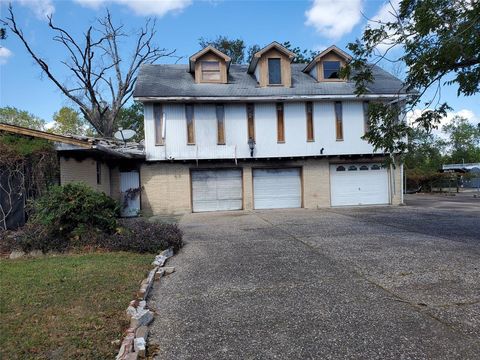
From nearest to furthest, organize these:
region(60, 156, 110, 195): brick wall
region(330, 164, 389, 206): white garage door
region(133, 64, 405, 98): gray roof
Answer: region(60, 156, 110, 195): brick wall
region(133, 64, 405, 98): gray roof
region(330, 164, 389, 206): white garage door

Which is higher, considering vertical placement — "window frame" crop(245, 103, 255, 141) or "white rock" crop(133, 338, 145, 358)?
"window frame" crop(245, 103, 255, 141)

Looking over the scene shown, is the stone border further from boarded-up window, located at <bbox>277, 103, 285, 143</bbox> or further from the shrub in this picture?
boarded-up window, located at <bbox>277, 103, 285, 143</bbox>

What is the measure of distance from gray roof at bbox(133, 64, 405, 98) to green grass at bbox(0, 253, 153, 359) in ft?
38.3

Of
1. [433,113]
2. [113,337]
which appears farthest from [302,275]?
[433,113]

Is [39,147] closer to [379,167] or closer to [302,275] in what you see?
[302,275]

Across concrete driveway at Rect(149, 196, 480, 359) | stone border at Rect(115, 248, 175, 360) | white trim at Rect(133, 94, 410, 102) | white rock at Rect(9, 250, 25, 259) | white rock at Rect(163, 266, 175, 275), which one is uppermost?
white trim at Rect(133, 94, 410, 102)

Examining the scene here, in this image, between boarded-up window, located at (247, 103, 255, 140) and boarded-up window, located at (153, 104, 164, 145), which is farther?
boarded-up window, located at (247, 103, 255, 140)

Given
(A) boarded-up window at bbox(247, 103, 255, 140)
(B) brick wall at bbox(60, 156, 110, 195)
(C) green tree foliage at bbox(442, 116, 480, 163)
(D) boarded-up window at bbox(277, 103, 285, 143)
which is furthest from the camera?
(C) green tree foliage at bbox(442, 116, 480, 163)

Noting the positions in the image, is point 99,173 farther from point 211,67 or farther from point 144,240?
point 144,240

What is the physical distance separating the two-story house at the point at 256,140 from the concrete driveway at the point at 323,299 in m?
8.86

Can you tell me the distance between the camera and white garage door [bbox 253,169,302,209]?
752 inches

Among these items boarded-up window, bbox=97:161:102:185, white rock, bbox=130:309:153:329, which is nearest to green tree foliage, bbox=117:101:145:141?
boarded-up window, bbox=97:161:102:185

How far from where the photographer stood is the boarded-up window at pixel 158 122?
696 inches

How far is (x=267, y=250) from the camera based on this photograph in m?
8.42
